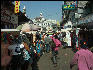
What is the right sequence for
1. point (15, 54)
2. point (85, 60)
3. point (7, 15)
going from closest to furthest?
point (85, 60) < point (15, 54) < point (7, 15)

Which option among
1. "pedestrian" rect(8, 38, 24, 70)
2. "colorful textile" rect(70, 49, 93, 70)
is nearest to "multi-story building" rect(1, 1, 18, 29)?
"pedestrian" rect(8, 38, 24, 70)

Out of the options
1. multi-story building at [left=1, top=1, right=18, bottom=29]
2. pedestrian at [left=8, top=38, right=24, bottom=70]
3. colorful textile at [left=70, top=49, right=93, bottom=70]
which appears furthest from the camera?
multi-story building at [left=1, top=1, right=18, bottom=29]

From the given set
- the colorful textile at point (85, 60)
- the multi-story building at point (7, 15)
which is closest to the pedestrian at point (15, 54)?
the colorful textile at point (85, 60)

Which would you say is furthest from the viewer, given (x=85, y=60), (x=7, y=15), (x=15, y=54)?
(x=7, y=15)

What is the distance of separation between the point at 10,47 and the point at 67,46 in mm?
12953

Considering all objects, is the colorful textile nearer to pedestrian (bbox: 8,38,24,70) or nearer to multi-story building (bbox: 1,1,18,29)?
pedestrian (bbox: 8,38,24,70)

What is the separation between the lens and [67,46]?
1723 cm

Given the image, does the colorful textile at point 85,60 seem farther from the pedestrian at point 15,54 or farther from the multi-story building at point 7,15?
the multi-story building at point 7,15

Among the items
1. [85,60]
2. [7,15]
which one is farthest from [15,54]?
[7,15]

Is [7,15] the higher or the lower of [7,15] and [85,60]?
the higher

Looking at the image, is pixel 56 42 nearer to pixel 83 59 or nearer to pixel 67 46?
pixel 83 59

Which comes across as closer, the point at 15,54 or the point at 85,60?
the point at 85,60

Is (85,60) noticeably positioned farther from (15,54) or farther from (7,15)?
(7,15)

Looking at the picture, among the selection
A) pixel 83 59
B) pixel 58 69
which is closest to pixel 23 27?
pixel 58 69
